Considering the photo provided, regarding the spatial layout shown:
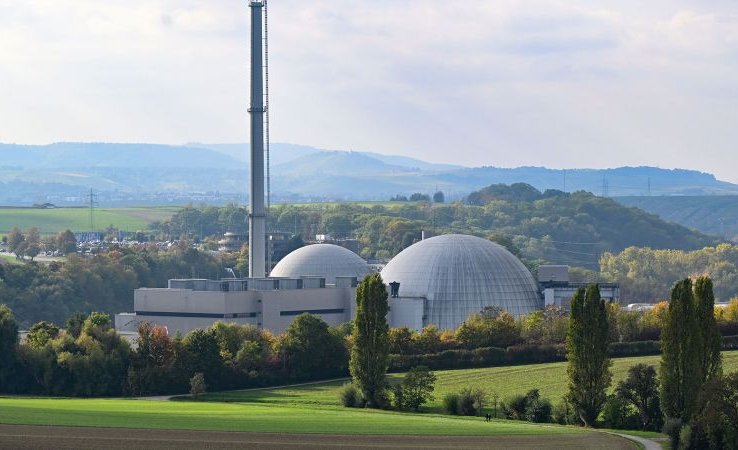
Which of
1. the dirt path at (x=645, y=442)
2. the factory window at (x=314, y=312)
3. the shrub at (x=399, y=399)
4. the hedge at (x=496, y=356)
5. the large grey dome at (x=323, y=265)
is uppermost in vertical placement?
the large grey dome at (x=323, y=265)

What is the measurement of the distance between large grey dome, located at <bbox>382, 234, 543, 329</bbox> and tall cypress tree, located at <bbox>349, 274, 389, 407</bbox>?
44.3 m

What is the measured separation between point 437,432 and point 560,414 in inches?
572

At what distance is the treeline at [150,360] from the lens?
107 m

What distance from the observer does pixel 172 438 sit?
2771 inches

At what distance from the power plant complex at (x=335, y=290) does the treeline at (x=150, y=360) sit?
24438mm

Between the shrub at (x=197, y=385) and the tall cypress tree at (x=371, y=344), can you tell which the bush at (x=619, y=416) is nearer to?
the tall cypress tree at (x=371, y=344)

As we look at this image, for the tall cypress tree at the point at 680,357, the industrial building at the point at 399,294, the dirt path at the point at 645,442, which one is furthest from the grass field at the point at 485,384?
the industrial building at the point at 399,294

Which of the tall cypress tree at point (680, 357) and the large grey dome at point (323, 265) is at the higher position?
the large grey dome at point (323, 265)

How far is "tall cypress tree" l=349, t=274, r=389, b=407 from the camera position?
98.7 metres

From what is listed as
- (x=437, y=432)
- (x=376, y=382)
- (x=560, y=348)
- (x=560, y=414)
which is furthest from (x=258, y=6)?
(x=437, y=432)

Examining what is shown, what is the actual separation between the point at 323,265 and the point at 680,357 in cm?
8311

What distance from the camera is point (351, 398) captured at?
322ft

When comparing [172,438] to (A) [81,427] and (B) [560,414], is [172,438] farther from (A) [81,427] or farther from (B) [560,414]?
(B) [560,414]

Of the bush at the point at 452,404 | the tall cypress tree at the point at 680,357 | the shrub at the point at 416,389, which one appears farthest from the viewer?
the shrub at the point at 416,389
